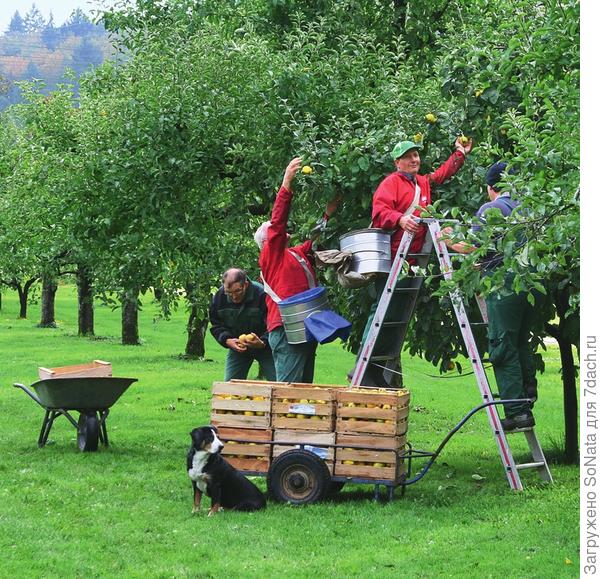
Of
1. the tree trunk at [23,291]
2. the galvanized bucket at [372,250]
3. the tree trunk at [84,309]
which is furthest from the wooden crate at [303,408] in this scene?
the tree trunk at [23,291]

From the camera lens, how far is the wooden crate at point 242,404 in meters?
8.84

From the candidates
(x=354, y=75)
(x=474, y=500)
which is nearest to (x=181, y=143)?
(x=354, y=75)

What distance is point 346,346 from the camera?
1141 cm

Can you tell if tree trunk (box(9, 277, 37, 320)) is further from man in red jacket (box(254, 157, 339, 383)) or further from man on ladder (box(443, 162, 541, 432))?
man on ladder (box(443, 162, 541, 432))

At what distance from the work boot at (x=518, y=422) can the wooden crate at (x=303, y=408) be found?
1371 millimetres

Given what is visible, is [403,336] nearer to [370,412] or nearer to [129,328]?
[370,412]

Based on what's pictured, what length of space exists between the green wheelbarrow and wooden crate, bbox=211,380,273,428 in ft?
7.75

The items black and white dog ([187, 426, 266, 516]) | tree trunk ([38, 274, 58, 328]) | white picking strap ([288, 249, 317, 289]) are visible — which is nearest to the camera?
black and white dog ([187, 426, 266, 516])

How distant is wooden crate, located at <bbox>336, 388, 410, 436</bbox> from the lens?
8.52 metres

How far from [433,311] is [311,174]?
170cm

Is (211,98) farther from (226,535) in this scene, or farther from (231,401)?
(226,535)

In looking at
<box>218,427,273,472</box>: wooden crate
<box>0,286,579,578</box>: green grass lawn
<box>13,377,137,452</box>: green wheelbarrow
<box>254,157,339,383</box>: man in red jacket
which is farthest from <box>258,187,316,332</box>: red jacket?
<box>13,377,137,452</box>: green wheelbarrow

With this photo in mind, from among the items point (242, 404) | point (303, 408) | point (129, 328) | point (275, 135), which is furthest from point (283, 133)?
point (129, 328)

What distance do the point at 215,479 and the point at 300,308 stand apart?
64.6 inches
